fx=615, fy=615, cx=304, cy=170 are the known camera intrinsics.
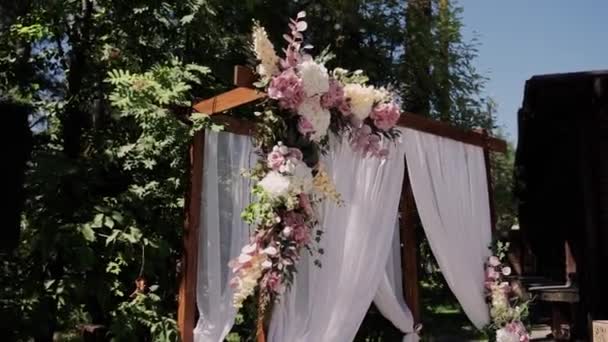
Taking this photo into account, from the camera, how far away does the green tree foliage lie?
10.5 ft

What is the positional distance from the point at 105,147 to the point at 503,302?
2691 millimetres

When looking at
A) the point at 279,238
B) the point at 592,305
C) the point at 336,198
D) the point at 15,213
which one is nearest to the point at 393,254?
the point at 336,198

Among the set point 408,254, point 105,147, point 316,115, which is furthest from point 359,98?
point 105,147

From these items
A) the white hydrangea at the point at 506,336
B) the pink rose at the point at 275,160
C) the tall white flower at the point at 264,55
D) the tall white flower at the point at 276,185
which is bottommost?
the white hydrangea at the point at 506,336

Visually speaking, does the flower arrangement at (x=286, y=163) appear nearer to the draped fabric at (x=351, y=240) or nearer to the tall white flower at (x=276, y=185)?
the tall white flower at (x=276, y=185)

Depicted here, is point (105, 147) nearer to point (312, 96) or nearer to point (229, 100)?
point (229, 100)

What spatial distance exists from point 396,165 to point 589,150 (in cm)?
271

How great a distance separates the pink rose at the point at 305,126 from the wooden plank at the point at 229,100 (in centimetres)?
20

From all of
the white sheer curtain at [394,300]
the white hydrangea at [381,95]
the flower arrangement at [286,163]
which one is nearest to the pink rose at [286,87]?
the flower arrangement at [286,163]

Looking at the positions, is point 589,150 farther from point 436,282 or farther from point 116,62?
point 116,62

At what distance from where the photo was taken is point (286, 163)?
2.65 meters

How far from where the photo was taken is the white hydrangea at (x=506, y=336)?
3.65 meters

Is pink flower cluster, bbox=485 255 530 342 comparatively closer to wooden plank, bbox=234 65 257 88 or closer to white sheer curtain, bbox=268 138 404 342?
white sheer curtain, bbox=268 138 404 342

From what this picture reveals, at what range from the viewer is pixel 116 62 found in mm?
4055
